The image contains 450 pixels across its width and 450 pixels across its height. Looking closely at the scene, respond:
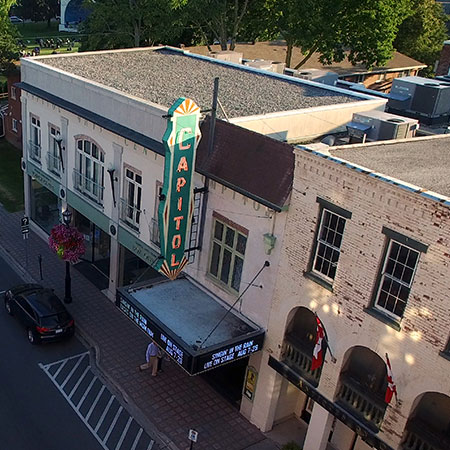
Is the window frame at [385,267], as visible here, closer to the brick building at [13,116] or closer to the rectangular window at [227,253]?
the rectangular window at [227,253]

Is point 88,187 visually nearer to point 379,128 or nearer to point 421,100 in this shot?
point 379,128

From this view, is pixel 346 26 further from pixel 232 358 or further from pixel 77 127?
pixel 232 358

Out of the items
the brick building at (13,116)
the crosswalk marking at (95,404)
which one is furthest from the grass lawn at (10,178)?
the crosswalk marking at (95,404)

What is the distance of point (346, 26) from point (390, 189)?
32.8 m

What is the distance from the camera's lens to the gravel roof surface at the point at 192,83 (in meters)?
23.7

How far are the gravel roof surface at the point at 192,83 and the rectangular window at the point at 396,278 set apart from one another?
951 cm

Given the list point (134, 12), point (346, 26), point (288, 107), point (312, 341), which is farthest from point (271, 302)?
point (134, 12)

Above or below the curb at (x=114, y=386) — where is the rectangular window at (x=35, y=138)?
above

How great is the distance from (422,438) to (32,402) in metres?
12.9

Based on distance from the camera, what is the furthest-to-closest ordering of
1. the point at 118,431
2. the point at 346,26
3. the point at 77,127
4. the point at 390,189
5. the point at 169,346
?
1. the point at 346,26
2. the point at 77,127
3. the point at 118,431
4. the point at 169,346
5. the point at 390,189

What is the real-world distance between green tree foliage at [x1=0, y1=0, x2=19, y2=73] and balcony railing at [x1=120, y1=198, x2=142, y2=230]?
25383mm

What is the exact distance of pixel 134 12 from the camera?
45.5 m

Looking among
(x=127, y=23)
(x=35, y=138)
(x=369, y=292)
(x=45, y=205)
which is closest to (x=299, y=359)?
(x=369, y=292)

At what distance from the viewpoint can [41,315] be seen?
2234 centimetres
